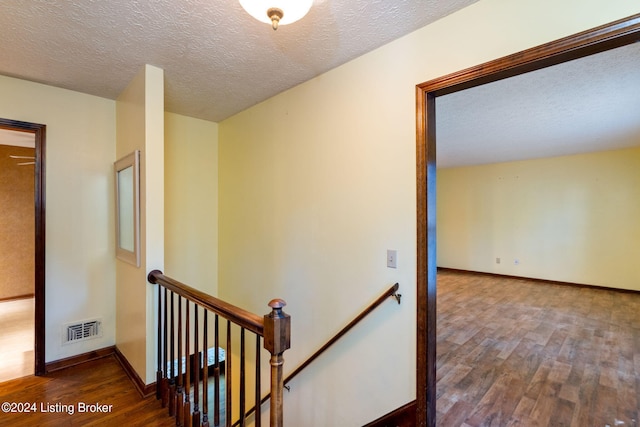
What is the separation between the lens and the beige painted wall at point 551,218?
5.20 metres

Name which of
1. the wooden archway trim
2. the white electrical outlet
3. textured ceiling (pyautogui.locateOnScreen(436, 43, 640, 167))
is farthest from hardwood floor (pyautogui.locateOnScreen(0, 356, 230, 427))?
textured ceiling (pyautogui.locateOnScreen(436, 43, 640, 167))

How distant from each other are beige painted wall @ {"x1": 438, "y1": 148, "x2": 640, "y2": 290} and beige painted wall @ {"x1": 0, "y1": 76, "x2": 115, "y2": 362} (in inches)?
280

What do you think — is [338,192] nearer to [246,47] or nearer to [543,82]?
[246,47]

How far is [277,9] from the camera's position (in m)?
1.37

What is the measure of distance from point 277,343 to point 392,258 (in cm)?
107

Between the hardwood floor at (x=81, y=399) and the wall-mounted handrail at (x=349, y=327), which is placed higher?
the wall-mounted handrail at (x=349, y=327)

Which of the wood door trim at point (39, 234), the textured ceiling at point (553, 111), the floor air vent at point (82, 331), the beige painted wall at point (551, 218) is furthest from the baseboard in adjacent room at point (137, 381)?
the beige painted wall at point (551, 218)

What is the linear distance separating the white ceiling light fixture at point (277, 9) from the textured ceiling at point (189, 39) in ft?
0.85

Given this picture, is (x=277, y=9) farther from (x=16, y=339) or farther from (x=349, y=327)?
(x=16, y=339)

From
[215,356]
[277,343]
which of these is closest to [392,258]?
[277,343]

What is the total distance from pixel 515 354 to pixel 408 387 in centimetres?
189

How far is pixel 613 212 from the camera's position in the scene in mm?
5266

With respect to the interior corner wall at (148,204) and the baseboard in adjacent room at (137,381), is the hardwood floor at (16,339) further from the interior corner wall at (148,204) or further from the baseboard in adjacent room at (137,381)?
the interior corner wall at (148,204)

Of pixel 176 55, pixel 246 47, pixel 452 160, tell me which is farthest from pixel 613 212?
pixel 176 55
